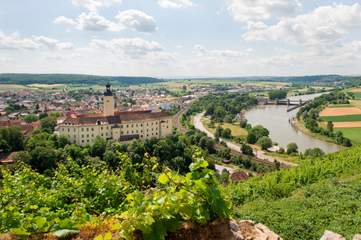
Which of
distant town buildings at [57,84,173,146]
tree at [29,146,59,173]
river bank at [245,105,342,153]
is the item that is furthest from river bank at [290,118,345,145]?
tree at [29,146,59,173]

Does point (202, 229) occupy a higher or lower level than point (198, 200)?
lower

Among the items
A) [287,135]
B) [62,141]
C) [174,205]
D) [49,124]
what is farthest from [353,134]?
[174,205]

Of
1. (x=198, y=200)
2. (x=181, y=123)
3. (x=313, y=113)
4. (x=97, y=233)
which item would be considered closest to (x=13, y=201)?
(x=97, y=233)

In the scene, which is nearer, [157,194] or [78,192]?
[157,194]

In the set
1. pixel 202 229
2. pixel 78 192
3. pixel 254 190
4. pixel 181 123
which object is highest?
pixel 202 229

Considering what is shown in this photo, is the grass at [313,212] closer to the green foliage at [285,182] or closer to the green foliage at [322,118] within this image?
the green foliage at [285,182]

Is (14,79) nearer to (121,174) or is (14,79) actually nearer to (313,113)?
(313,113)

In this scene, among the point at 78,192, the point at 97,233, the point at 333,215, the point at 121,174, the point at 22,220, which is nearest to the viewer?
the point at 97,233
